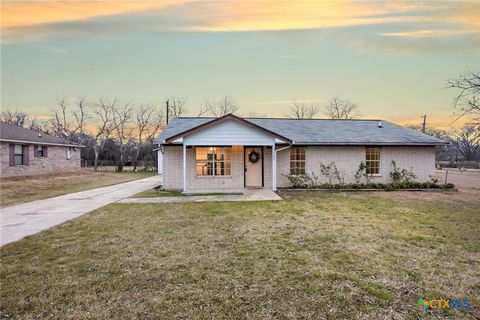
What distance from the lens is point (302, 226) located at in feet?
22.5

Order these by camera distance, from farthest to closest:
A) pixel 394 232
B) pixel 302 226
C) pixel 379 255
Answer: pixel 302 226 → pixel 394 232 → pixel 379 255

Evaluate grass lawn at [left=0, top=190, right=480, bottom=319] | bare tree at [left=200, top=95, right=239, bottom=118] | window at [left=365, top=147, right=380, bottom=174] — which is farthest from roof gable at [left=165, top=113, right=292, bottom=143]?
bare tree at [left=200, top=95, right=239, bottom=118]

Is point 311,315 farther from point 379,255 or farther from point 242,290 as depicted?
point 379,255

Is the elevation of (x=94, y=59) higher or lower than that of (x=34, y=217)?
higher

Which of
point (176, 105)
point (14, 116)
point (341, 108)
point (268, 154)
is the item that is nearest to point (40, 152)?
point (176, 105)

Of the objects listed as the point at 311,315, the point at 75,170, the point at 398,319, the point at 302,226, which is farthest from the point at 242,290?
the point at 75,170

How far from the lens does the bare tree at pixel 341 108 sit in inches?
1684

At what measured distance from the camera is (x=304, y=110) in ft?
145

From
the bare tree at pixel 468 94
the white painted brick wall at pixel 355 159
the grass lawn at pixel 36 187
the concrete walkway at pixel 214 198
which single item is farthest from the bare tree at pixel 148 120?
the bare tree at pixel 468 94

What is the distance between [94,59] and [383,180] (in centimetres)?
2136

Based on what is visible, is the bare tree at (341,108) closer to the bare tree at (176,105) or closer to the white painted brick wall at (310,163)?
the bare tree at (176,105)

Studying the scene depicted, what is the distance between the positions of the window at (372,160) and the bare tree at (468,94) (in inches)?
178

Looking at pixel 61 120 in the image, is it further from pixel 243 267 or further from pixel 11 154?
pixel 243 267

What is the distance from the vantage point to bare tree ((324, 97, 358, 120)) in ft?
140
